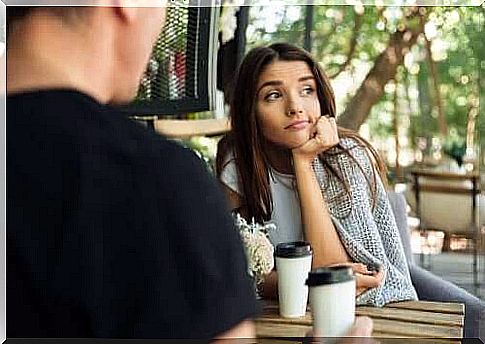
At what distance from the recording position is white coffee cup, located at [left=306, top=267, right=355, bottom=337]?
4.88 ft

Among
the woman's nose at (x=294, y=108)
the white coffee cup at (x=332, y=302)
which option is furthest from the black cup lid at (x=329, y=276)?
the woman's nose at (x=294, y=108)

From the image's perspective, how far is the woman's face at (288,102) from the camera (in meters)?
1.63

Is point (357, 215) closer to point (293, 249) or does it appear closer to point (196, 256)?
point (293, 249)

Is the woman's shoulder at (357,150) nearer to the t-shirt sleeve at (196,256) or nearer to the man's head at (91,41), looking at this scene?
the man's head at (91,41)

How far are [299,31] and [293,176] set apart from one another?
12.7 inches

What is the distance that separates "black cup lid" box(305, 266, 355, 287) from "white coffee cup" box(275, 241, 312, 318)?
23 mm

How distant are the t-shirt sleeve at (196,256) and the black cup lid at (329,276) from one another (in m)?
0.53

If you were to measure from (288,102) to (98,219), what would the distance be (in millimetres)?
751

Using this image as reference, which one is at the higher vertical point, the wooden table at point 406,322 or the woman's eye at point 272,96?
the woman's eye at point 272,96

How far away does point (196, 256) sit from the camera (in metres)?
0.93

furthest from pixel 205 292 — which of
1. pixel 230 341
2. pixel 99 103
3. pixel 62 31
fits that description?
pixel 62 31

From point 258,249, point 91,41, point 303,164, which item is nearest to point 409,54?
point 303,164

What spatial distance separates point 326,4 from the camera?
1667mm

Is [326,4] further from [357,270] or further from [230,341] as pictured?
[230,341]
